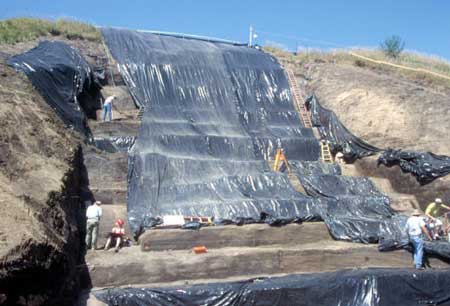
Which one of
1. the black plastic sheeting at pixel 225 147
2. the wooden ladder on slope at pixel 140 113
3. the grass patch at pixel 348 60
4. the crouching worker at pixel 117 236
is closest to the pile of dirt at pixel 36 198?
the crouching worker at pixel 117 236

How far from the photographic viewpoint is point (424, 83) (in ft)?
72.7

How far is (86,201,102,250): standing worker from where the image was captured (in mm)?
11566

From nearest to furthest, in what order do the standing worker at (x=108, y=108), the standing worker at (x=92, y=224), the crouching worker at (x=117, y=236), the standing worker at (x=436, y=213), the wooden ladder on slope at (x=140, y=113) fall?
1. the standing worker at (x=92, y=224)
2. the crouching worker at (x=117, y=236)
3. the standing worker at (x=436, y=213)
4. the standing worker at (x=108, y=108)
5. the wooden ladder on slope at (x=140, y=113)

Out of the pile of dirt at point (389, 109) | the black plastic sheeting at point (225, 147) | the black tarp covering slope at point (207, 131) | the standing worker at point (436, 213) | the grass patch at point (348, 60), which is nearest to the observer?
the black plastic sheeting at point (225, 147)

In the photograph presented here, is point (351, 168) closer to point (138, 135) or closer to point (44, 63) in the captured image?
point (138, 135)

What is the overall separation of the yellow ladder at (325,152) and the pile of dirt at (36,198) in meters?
8.04

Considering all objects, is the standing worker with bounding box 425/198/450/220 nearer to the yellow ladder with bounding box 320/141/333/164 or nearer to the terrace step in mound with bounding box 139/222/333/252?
the terrace step in mound with bounding box 139/222/333/252

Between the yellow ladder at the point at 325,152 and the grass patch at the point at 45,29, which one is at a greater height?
the grass patch at the point at 45,29

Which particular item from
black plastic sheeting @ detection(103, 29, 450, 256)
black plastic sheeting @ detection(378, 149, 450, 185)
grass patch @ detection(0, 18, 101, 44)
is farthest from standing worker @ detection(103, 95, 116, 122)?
black plastic sheeting @ detection(378, 149, 450, 185)

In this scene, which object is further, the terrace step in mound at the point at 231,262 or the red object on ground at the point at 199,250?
the red object on ground at the point at 199,250

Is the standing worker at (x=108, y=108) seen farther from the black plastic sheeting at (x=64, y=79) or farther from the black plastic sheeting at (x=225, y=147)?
the black plastic sheeting at (x=225, y=147)

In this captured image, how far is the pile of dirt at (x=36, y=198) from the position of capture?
6.82 meters

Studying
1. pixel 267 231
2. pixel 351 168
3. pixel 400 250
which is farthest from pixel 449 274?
pixel 351 168

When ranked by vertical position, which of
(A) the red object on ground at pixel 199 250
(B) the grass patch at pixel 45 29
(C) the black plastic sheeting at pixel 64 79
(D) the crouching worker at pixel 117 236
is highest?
(B) the grass patch at pixel 45 29
